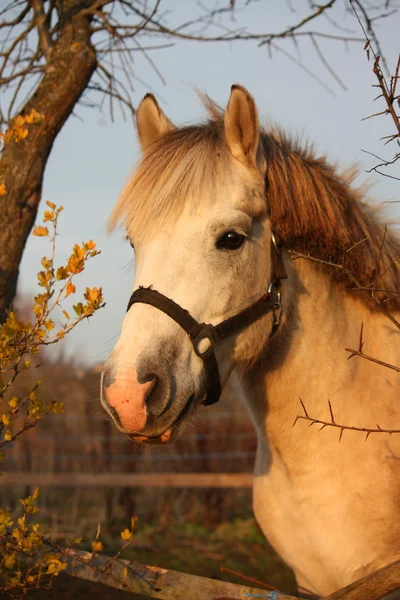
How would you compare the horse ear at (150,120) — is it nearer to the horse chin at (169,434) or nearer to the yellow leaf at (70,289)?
the yellow leaf at (70,289)

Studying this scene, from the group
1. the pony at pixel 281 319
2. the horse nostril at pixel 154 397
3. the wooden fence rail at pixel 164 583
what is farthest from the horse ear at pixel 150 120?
the wooden fence rail at pixel 164 583

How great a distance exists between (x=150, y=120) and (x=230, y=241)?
3.07ft

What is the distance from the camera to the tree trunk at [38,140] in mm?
3596

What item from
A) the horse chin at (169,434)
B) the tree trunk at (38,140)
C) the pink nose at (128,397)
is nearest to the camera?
the pink nose at (128,397)

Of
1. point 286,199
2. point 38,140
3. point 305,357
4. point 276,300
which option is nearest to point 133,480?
point 38,140

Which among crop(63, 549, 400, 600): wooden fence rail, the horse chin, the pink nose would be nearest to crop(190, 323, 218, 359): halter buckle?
the horse chin

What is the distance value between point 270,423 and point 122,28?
2.56 m

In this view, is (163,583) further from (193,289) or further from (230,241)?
(230,241)

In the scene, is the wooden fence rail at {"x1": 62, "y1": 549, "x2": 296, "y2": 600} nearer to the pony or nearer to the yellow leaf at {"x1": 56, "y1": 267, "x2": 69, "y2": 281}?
the pony

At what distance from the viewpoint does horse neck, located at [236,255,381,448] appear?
9.50 feet

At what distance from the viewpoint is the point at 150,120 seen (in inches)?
129

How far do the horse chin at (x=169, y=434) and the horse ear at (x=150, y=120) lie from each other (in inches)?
52.1

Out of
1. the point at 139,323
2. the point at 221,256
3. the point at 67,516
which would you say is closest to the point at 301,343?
the point at 221,256

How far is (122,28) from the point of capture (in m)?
4.07
